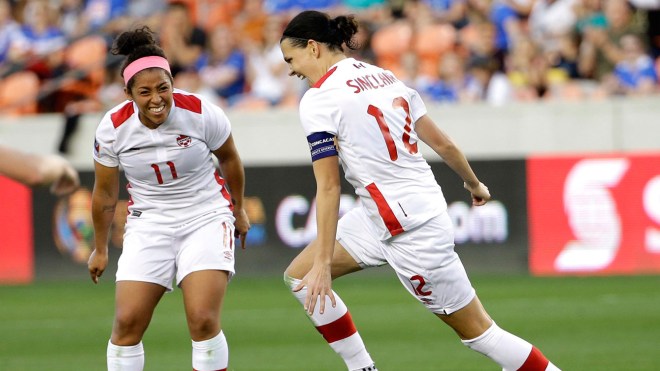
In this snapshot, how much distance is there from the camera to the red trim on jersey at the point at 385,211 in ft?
20.4

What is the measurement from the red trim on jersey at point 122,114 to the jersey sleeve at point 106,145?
1.0 inches

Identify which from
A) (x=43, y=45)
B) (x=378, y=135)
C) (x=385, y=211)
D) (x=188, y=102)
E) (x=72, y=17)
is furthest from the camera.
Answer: (x=72, y=17)

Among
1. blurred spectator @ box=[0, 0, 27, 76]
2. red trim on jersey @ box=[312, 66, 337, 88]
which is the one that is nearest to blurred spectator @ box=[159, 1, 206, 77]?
blurred spectator @ box=[0, 0, 27, 76]

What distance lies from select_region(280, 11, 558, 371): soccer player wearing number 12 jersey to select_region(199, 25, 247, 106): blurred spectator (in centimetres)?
1112

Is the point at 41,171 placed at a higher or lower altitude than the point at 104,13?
higher

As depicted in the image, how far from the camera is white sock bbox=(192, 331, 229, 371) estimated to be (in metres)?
6.60

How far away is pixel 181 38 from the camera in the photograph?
58.6 ft

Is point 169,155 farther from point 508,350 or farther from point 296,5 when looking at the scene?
point 296,5

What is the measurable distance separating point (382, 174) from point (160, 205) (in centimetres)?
137

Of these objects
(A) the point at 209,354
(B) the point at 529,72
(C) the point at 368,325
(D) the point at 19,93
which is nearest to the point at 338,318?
(A) the point at 209,354

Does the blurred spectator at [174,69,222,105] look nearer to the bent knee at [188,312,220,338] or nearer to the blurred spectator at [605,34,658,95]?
the blurred spectator at [605,34,658,95]

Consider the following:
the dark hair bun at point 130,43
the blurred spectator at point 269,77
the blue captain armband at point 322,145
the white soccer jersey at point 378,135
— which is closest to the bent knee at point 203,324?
the white soccer jersey at point 378,135

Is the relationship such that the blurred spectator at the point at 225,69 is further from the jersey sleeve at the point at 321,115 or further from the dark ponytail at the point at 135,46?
the jersey sleeve at the point at 321,115

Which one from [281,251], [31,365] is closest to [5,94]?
[281,251]
